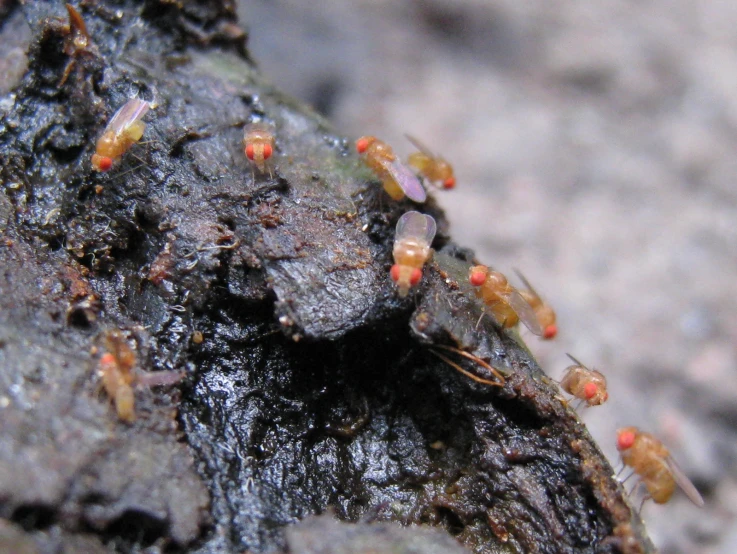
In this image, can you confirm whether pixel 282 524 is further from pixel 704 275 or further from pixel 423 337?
pixel 704 275

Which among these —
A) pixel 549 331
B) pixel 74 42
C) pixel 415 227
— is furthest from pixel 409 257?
pixel 74 42

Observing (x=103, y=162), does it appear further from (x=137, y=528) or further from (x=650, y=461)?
(x=650, y=461)

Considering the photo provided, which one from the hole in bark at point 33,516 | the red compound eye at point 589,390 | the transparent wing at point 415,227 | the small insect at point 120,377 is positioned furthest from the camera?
the red compound eye at point 589,390

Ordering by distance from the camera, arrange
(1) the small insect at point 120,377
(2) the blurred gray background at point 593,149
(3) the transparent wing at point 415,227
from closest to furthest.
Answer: (1) the small insect at point 120,377 < (3) the transparent wing at point 415,227 < (2) the blurred gray background at point 593,149

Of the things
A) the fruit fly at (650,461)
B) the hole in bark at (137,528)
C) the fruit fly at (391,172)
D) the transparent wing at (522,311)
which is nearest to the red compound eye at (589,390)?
the fruit fly at (650,461)

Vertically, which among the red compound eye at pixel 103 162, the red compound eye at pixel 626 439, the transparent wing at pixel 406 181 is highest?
the transparent wing at pixel 406 181

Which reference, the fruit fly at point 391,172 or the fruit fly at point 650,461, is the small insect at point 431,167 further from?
the fruit fly at point 650,461

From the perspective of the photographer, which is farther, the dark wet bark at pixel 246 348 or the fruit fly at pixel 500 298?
the fruit fly at pixel 500 298
